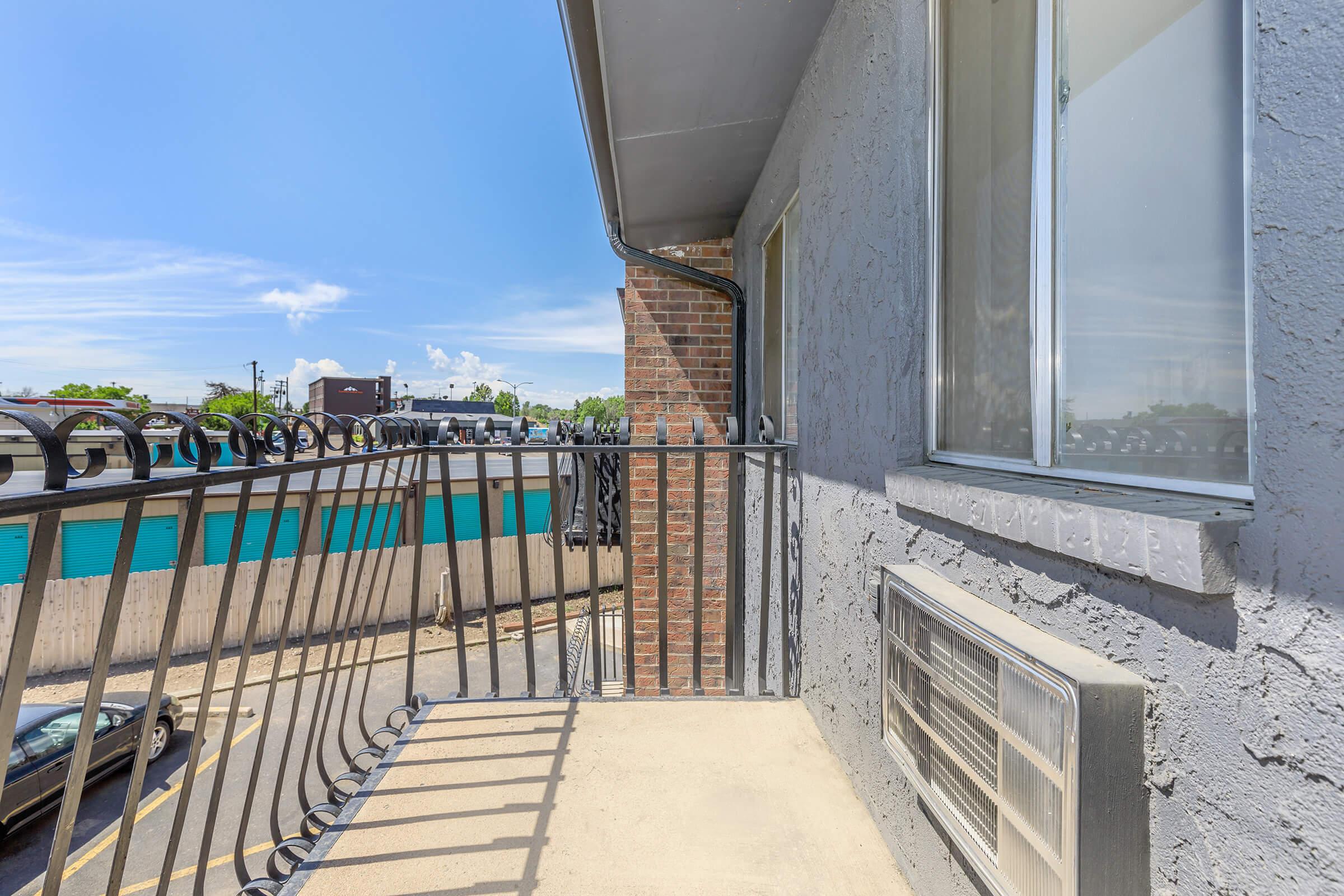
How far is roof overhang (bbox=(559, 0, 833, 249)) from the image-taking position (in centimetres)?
204

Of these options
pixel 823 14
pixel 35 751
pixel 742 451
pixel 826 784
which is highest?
pixel 823 14

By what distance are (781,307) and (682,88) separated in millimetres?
1313

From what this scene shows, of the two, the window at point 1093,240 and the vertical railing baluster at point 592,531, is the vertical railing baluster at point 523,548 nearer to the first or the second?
the vertical railing baluster at point 592,531

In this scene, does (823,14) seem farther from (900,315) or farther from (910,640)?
(910,640)

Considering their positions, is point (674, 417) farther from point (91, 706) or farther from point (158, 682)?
point (91, 706)

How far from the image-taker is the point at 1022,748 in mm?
849

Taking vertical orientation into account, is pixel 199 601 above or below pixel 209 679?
below

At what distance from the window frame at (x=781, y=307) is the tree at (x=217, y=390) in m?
53.0

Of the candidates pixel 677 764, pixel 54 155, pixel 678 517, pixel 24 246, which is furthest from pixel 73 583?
pixel 24 246

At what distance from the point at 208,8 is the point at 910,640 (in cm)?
2864

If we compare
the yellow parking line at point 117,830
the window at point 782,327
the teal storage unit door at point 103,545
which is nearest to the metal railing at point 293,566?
the window at point 782,327

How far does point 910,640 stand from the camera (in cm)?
125

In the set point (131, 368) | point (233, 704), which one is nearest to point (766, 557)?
point (233, 704)

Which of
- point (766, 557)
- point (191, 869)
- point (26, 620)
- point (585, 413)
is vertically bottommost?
point (191, 869)
